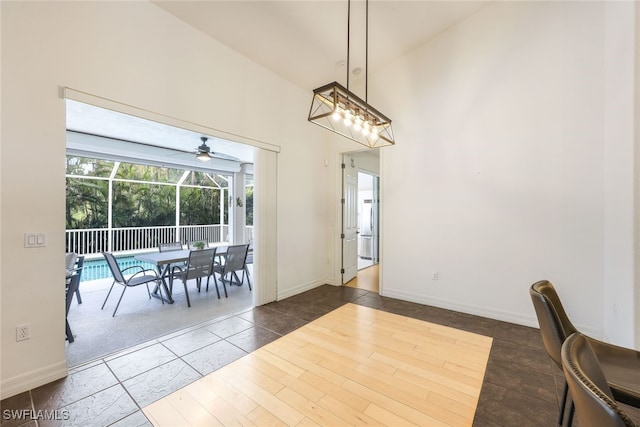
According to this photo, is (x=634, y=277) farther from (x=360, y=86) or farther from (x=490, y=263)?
(x=360, y=86)

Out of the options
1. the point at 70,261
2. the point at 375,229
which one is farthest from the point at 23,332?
the point at 375,229

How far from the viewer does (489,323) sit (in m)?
3.19

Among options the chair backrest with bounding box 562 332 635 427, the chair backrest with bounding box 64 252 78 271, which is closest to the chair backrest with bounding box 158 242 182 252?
the chair backrest with bounding box 64 252 78 271

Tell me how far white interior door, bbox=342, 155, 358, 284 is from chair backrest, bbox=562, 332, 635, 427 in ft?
12.7

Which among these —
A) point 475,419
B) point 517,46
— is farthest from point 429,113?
point 475,419

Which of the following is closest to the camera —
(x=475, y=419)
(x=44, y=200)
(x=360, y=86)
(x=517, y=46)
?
(x=475, y=419)

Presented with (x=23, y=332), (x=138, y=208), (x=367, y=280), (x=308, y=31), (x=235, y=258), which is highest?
(x=308, y=31)

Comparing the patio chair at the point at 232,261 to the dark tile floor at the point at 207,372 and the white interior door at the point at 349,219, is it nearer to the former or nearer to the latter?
the dark tile floor at the point at 207,372

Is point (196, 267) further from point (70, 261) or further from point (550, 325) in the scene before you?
point (550, 325)

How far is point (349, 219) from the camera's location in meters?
5.09

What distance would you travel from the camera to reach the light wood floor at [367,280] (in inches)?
186

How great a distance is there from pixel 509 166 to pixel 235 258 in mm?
4158

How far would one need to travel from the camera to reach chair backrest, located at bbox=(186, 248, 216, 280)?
3807 millimetres

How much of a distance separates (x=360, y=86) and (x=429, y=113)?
1.41 meters
